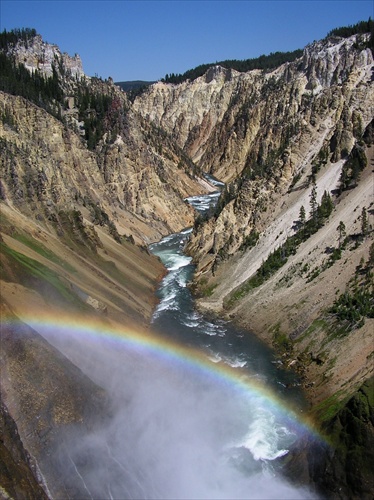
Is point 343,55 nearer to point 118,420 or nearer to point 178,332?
point 178,332

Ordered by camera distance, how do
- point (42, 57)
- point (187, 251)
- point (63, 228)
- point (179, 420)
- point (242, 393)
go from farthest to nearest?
1. point (42, 57)
2. point (187, 251)
3. point (63, 228)
4. point (242, 393)
5. point (179, 420)

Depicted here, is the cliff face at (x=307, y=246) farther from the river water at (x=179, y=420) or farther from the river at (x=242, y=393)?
the river water at (x=179, y=420)

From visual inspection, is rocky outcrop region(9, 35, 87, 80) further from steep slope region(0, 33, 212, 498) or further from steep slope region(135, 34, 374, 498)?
steep slope region(135, 34, 374, 498)

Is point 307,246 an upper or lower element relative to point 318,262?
upper

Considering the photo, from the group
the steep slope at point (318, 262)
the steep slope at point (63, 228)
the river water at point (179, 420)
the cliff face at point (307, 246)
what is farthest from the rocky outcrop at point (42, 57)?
the river water at point (179, 420)

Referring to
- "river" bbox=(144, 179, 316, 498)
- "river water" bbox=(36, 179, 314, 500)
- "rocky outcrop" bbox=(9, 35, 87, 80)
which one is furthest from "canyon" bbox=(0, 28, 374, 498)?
"rocky outcrop" bbox=(9, 35, 87, 80)

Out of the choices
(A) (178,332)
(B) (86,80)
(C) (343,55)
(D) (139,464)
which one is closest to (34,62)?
(B) (86,80)

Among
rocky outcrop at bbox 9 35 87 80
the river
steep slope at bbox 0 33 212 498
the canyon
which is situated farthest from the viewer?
rocky outcrop at bbox 9 35 87 80

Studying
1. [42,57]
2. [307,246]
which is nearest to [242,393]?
[307,246]

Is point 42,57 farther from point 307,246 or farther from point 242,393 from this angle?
point 242,393

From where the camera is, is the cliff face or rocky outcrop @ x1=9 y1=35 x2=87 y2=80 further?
rocky outcrop @ x1=9 y1=35 x2=87 y2=80

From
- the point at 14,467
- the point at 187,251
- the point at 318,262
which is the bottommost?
the point at 14,467
